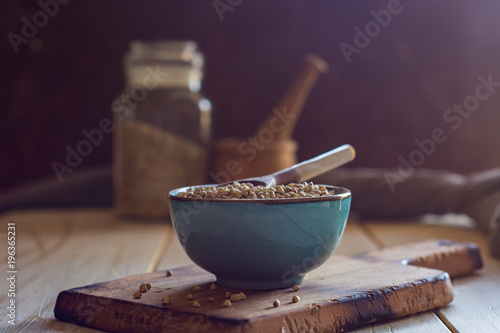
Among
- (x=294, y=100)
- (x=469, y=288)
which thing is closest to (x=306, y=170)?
(x=469, y=288)

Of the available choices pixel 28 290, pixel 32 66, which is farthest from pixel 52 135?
pixel 28 290

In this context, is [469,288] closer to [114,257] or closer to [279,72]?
[114,257]

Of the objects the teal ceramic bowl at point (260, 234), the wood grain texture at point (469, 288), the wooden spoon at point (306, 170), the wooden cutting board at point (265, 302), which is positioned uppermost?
the wooden spoon at point (306, 170)

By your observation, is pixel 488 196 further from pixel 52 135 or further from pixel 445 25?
pixel 52 135

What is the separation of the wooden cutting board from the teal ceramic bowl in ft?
0.09

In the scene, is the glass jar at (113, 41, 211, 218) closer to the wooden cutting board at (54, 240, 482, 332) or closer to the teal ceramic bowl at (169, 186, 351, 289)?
the wooden cutting board at (54, 240, 482, 332)

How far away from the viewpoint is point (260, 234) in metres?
0.64

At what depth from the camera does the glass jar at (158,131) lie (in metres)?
1.38

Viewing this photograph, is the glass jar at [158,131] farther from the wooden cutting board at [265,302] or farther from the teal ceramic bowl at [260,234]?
the teal ceramic bowl at [260,234]

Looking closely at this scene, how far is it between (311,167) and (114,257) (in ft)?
1.33

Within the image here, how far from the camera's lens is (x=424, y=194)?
53.7 inches

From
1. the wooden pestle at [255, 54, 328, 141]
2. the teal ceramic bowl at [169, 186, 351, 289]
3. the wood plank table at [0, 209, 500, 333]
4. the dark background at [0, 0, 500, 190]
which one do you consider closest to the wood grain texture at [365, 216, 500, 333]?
the wood plank table at [0, 209, 500, 333]

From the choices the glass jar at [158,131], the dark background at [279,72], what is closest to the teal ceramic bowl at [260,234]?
the glass jar at [158,131]

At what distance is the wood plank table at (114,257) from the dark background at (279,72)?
0.28m
